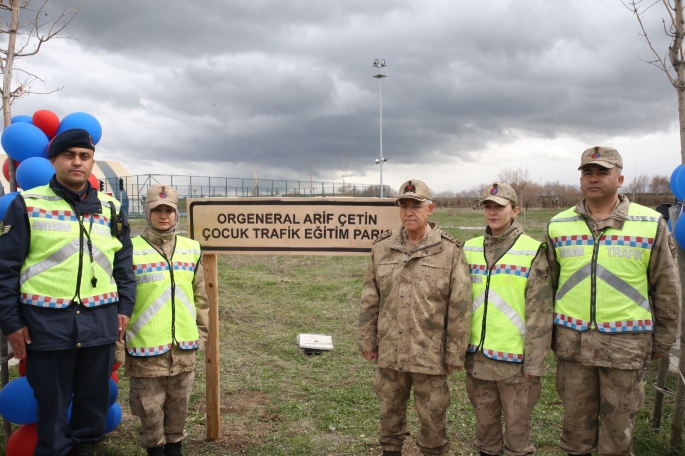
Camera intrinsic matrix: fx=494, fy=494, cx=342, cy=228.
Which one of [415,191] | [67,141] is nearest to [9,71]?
[67,141]

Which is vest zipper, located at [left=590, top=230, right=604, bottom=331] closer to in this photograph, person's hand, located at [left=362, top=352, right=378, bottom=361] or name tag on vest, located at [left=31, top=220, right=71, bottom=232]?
person's hand, located at [left=362, top=352, right=378, bottom=361]

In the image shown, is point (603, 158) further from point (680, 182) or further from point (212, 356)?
point (212, 356)

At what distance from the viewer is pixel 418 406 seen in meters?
3.13

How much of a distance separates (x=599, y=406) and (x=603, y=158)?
1.55 m

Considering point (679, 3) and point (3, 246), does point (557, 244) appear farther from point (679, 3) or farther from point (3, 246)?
point (3, 246)

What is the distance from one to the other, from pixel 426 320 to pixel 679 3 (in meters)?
3.25

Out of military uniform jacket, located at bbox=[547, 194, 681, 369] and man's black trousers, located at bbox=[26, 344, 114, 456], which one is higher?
military uniform jacket, located at bbox=[547, 194, 681, 369]

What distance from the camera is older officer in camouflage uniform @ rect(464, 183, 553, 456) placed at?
2.95m

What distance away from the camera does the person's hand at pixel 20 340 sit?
8.69ft

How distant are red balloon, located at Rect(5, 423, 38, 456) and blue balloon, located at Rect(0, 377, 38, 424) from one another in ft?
0.25

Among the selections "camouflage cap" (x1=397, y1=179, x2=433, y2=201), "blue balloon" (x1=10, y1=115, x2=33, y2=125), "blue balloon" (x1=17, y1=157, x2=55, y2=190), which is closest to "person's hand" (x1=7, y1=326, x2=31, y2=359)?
Result: "blue balloon" (x1=17, y1=157, x2=55, y2=190)

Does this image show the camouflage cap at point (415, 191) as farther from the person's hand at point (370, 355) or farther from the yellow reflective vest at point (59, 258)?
the yellow reflective vest at point (59, 258)

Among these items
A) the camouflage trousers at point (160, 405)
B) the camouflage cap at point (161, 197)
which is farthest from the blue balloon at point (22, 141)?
the camouflage trousers at point (160, 405)

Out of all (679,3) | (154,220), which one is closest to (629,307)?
(679,3)
